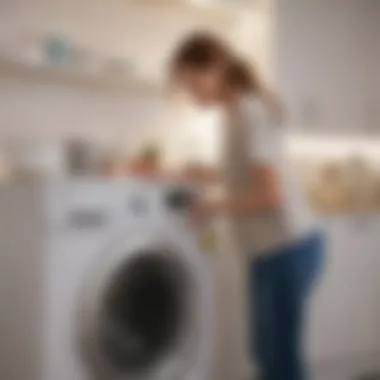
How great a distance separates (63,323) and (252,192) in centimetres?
68

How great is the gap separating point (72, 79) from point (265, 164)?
102cm

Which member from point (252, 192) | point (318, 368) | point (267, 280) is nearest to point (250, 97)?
point (252, 192)

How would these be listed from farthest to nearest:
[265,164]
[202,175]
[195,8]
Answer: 1. [195,8]
2. [202,175]
3. [265,164]

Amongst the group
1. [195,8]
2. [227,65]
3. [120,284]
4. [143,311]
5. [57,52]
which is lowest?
[143,311]

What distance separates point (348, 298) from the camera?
2.96 meters

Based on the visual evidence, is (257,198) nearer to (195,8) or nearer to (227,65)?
(227,65)

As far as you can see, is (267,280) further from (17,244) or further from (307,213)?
(17,244)

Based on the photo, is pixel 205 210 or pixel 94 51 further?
pixel 94 51

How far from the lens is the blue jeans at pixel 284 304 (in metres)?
2.04

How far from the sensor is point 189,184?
213 centimetres

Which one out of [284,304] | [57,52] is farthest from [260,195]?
[57,52]

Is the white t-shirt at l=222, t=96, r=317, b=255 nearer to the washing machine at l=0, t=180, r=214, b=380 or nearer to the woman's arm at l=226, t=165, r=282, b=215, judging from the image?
the woman's arm at l=226, t=165, r=282, b=215

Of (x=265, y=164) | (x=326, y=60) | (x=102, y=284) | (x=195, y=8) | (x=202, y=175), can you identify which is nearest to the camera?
(x=102, y=284)

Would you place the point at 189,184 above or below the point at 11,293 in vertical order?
above
